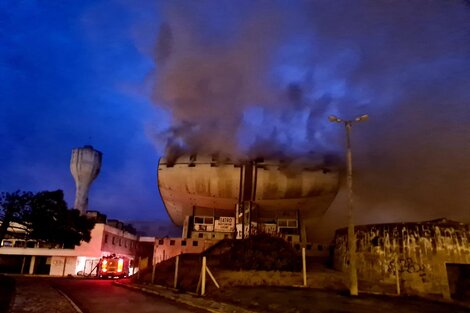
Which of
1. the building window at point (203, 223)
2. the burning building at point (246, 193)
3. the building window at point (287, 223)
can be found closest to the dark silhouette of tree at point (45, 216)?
the burning building at point (246, 193)

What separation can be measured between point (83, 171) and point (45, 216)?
35.2 m

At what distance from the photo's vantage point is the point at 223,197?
3950cm

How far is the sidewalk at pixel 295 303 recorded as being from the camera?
10797 mm

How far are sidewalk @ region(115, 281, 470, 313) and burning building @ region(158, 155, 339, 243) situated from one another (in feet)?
71.0

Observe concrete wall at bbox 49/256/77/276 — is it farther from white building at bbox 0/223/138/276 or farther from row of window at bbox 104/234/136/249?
row of window at bbox 104/234/136/249

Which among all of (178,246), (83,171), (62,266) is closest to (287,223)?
(178,246)

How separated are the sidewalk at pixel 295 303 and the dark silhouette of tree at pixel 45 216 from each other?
17.3 meters

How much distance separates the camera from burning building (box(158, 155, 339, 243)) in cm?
3666


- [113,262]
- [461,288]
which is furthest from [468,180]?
[113,262]

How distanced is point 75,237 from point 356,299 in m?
25.6

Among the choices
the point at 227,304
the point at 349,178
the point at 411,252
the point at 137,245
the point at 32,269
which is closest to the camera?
the point at 227,304

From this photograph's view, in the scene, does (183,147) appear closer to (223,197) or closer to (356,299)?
(223,197)

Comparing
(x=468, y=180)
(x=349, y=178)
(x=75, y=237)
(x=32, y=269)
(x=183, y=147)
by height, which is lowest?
(x=32, y=269)

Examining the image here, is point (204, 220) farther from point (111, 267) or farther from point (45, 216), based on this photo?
point (45, 216)
